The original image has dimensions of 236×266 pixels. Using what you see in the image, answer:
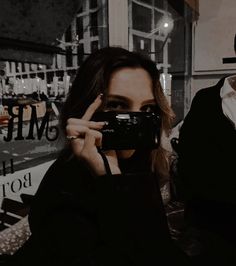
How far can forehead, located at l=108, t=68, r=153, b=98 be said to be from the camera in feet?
2.95

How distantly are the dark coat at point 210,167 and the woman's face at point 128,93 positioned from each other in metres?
0.54

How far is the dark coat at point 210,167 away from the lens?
137cm

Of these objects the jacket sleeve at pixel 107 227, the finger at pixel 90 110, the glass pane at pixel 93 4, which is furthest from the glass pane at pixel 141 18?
the jacket sleeve at pixel 107 227

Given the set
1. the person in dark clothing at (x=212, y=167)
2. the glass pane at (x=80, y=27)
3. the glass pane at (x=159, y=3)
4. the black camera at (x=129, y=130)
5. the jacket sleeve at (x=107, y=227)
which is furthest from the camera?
the glass pane at (x=159, y=3)

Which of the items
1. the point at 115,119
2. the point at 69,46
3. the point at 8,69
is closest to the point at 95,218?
the point at 115,119

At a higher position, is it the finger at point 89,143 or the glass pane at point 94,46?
the glass pane at point 94,46

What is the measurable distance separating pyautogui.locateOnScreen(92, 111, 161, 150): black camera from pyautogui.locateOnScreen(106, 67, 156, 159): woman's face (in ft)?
0.18

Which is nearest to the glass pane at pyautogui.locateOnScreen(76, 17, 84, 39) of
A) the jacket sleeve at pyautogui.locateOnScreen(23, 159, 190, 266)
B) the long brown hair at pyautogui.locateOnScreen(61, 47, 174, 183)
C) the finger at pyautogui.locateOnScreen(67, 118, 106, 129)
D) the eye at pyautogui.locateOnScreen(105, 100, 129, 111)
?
the long brown hair at pyautogui.locateOnScreen(61, 47, 174, 183)

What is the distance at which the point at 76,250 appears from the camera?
27.1 inches

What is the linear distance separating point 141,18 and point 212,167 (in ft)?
2.41

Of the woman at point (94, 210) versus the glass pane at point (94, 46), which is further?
the glass pane at point (94, 46)

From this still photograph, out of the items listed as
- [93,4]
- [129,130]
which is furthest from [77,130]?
[93,4]

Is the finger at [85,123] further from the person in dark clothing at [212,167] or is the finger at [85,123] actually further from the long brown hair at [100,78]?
the person in dark clothing at [212,167]

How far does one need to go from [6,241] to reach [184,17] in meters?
1.61
